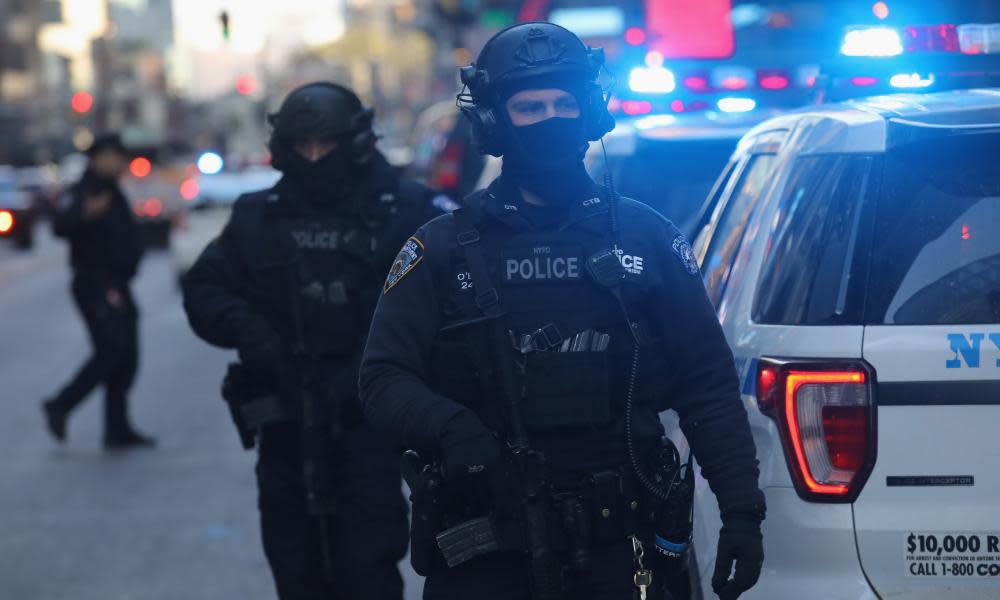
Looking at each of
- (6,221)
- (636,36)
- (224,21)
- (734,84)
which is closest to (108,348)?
(636,36)

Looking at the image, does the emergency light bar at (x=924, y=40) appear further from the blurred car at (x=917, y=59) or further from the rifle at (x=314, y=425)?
the rifle at (x=314, y=425)

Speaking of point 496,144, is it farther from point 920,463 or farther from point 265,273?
point 265,273

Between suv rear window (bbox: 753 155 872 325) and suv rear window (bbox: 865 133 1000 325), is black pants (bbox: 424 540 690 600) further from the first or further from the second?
suv rear window (bbox: 865 133 1000 325)

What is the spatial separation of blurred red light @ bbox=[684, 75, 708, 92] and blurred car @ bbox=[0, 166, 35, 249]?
3105cm

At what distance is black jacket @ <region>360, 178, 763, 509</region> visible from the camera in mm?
3461

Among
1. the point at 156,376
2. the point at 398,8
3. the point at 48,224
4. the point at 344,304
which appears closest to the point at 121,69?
the point at 398,8

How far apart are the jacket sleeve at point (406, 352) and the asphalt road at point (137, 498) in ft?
11.2

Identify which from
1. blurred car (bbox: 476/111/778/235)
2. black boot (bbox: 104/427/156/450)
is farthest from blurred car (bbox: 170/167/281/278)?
blurred car (bbox: 476/111/778/235)

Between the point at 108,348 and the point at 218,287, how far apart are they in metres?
5.25

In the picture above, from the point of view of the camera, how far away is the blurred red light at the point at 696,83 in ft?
24.9

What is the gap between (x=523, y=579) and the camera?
350 cm

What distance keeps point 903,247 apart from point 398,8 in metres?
158

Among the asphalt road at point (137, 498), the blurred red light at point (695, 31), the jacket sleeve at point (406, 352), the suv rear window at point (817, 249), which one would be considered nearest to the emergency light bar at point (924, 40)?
the suv rear window at point (817, 249)

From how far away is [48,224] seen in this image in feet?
181
